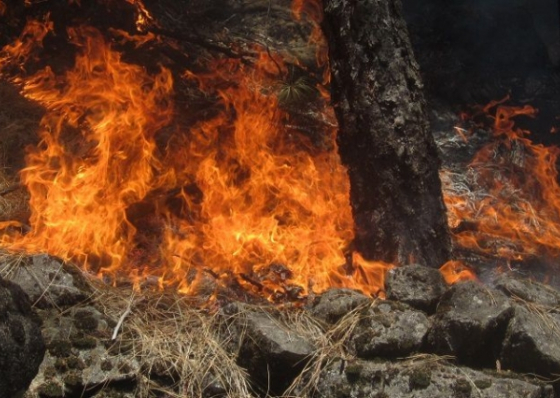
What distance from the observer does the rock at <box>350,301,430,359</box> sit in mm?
3635

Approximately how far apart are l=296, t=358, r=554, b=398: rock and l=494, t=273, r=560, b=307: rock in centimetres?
80

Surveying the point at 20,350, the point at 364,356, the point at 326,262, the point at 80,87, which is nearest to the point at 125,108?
the point at 80,87

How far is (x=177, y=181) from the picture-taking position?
19.9 feet

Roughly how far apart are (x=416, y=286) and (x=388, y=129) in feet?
4.87

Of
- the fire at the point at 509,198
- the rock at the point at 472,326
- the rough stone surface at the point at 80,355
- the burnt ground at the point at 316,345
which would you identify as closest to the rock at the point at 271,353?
the burnt ground at the point at 316,345

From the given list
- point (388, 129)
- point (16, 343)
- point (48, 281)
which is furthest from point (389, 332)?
point (48, 281)

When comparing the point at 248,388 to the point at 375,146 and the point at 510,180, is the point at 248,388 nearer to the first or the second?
the point at 375,146

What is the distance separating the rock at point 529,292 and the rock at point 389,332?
807 mm

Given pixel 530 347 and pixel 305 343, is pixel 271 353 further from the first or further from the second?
pixel 530 347

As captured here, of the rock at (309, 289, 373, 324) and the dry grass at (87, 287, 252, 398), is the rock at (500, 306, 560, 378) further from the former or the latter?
the dry grass at (87, 287, 252, 398)

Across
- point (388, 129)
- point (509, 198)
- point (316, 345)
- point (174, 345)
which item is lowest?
point (174, 345)

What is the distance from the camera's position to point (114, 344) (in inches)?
146

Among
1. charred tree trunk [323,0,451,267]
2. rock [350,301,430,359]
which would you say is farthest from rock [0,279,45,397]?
charred tree trunk [323,0,451,267]

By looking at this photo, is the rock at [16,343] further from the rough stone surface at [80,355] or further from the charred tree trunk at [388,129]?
the charred tree trunk at [388,129]
